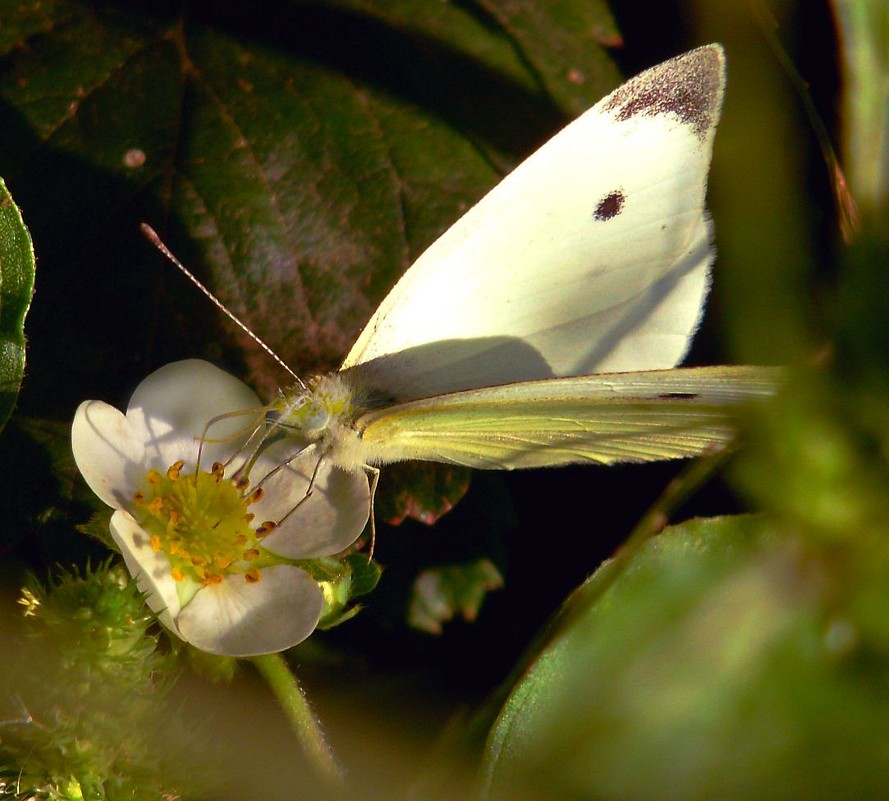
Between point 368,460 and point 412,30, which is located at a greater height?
point 412,30

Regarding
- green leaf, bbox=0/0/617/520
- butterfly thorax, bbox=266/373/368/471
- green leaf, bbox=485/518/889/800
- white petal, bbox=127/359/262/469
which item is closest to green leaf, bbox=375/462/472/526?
green leaf, bbox=0/0/617/520

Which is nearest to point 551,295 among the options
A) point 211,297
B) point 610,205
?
point 610,205

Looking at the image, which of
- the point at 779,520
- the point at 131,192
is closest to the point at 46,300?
the point at 131,192

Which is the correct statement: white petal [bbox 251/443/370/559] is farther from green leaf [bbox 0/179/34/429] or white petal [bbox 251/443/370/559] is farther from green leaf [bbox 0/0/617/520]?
green leaf [bbox 0/179/34/429]

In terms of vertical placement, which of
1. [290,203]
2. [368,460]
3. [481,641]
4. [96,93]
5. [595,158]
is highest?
[96,93]

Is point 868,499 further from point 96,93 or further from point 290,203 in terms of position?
point 96,93
